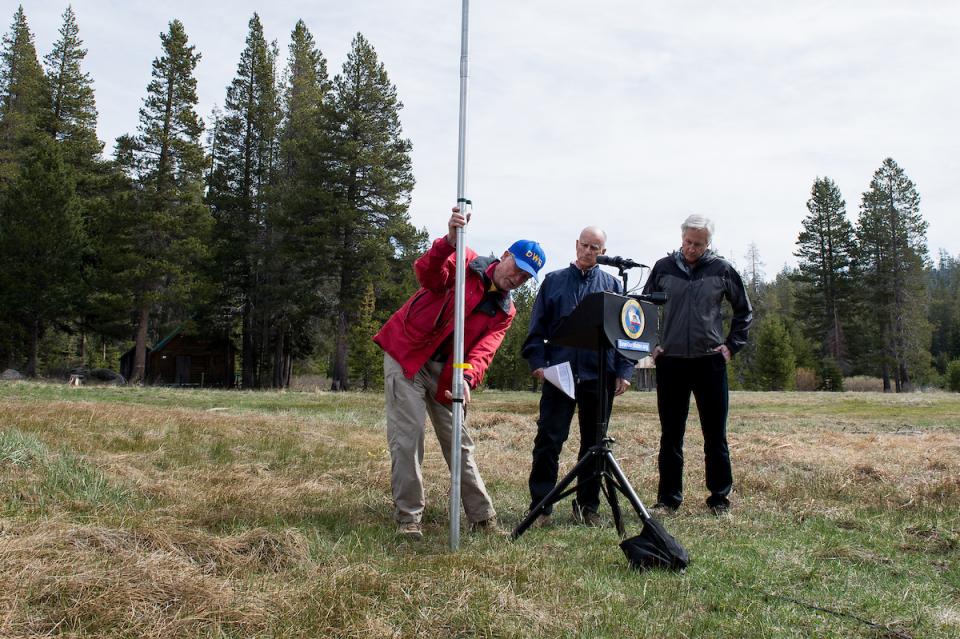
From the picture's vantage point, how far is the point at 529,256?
445 cm

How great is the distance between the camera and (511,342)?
55.5m

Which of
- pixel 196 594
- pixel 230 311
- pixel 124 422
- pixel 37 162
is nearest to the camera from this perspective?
pixel 196 594

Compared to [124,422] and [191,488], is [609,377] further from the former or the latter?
[124,422]

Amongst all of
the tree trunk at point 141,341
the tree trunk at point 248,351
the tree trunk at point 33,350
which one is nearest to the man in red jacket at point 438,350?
the tree trunk at point 141,341

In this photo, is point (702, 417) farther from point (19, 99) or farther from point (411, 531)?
point (19, 99)

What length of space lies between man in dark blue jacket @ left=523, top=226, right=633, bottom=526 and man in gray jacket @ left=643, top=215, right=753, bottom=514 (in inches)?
19.7

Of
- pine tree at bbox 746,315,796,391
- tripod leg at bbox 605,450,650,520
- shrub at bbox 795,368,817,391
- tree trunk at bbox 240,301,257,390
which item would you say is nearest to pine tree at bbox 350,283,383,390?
tree trunk at bbox 240,301,257,390

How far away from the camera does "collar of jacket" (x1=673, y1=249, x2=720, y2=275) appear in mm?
5699

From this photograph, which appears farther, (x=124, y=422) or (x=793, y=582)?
(x=124, y=422)

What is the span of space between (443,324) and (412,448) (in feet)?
2.76

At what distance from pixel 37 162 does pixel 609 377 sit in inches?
1468

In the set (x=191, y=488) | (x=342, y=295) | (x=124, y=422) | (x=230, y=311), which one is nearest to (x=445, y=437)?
(x=191, y=488)

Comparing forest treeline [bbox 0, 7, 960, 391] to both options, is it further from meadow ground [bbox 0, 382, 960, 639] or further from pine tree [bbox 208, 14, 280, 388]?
meadow ground [bbox 0, 382, 960, 639]

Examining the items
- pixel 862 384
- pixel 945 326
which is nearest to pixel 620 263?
pixel 862 384
